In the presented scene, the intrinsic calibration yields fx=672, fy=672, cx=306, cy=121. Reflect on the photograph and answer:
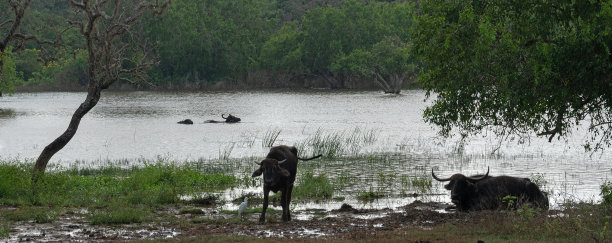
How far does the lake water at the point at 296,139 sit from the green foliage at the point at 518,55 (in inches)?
135

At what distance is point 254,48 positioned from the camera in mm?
104250

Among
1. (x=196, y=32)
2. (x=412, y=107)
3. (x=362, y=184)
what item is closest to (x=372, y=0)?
(x=196, y=32)

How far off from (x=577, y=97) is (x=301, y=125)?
35.1m

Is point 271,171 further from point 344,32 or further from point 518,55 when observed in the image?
point 344,32

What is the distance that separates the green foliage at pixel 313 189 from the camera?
17641 mm

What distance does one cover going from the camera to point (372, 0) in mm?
104500

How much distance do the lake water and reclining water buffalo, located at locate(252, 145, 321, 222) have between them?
254 inches

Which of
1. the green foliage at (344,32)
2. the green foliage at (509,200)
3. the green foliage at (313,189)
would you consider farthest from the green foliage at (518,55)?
the green foliage at (344,32)

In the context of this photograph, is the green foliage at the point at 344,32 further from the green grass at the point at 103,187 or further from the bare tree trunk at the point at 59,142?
the bare tree trunk at the point at 59,142

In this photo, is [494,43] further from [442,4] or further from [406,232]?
[406,232]

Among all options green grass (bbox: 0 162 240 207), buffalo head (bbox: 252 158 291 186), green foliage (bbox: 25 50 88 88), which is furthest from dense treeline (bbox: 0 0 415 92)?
Answer: buffalo head (bbox: 252 158 291 186)

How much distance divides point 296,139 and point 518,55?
80.0ft

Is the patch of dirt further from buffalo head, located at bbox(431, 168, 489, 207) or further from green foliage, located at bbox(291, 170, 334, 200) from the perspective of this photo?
green foliage, located at bbox(291, 170, 334, 200)

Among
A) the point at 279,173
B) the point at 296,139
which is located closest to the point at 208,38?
the point at 296,139
